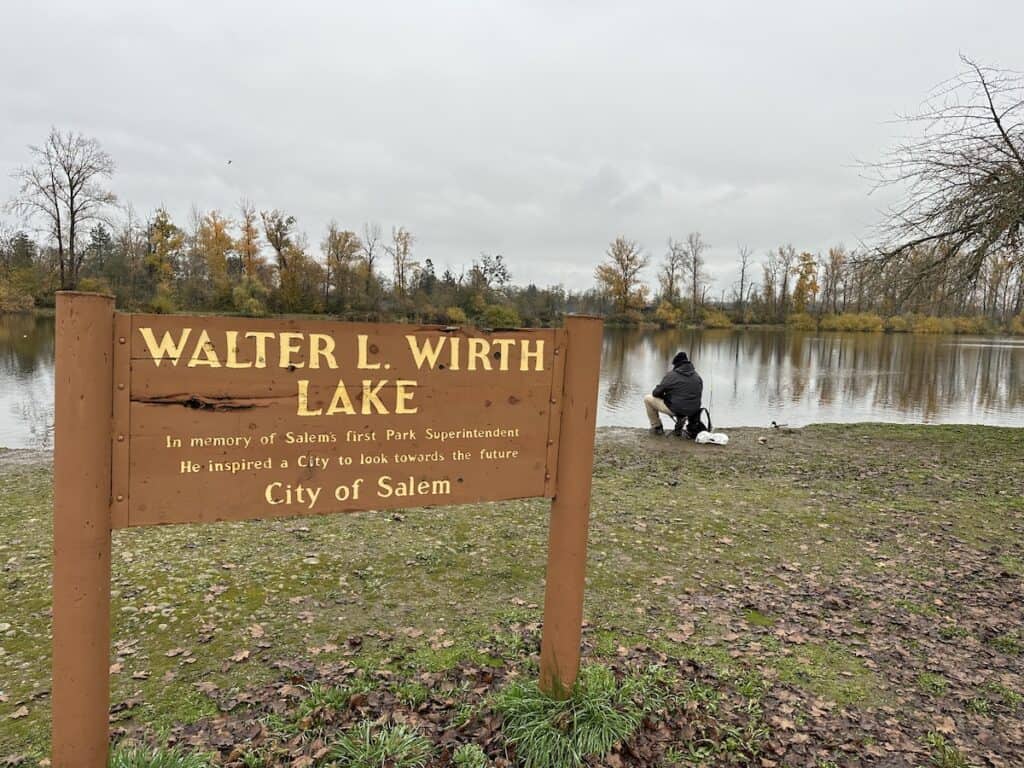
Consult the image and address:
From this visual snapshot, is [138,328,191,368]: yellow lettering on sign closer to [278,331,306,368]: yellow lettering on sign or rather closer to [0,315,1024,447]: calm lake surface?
[278,331,306,368]: yellow lettering on sign

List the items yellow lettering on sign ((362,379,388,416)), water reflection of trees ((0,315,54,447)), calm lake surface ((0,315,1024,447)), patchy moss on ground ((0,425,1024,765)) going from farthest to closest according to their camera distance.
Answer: calm lake surface ((0,315,1024,447)) < water reflection of trees ((0,315,54,447)) < patchy moss on ground ((0,425,1024,765)) < yellow lettering on sign ((362,379,388,416))

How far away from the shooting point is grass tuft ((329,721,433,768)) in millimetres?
2639

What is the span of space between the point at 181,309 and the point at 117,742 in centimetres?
4699

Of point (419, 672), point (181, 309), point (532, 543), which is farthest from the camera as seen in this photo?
point (181, 309)

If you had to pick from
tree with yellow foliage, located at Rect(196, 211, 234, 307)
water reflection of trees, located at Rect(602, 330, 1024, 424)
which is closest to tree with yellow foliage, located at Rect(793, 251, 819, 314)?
water reflection of trees, located at Rect(602, 330, 1024, 424)

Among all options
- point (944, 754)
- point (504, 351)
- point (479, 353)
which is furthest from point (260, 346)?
point (944, 754)

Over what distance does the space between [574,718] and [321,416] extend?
1.86 m

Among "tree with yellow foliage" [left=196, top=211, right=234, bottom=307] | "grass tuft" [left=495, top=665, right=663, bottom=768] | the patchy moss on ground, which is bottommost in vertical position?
the patchy moss on ground

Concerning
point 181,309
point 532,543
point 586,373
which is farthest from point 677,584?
point 181,309

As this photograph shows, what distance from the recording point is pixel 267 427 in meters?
2.33

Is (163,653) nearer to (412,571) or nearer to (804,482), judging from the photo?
(412,571)

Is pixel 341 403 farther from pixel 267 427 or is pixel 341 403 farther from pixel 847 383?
pixel 847 383

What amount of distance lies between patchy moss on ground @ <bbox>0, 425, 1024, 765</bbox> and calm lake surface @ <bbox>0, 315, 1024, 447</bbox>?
7.58m

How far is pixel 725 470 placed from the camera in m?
8.88
